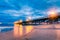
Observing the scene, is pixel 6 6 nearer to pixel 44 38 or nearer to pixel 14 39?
pixel 14 39

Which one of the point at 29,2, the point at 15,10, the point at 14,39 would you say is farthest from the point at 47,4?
the point at 14,39

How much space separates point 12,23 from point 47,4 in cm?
31

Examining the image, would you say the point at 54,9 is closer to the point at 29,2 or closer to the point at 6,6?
the point at 29,2

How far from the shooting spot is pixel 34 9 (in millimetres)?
804

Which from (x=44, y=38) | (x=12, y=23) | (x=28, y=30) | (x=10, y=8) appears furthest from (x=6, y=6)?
(x=44, y=38)

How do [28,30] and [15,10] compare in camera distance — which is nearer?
[15,10]

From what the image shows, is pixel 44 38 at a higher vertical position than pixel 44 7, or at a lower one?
lower

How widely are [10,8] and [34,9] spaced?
0.18 meters

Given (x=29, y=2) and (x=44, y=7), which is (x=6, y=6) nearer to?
(x=29, y=2)

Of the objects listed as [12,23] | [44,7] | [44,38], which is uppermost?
[44,7]

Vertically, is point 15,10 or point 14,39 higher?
point 15,10

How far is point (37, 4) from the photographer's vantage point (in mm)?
805

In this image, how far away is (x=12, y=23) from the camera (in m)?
0.80

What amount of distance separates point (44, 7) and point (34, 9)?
8 cm
